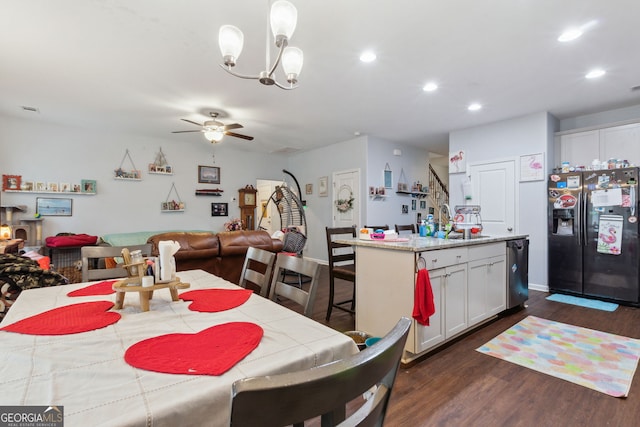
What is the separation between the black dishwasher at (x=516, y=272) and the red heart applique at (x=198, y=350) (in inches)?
127

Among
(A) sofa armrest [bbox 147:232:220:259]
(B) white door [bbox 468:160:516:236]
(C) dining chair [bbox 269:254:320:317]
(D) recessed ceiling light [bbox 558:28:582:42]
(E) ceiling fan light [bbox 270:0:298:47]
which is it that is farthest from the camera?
(B) white door [bbox 468:160:516:236]

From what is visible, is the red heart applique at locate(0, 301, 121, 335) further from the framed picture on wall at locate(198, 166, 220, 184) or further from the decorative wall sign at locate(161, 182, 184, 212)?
the framed picture on wall at locate(198, 166, 220, 184)

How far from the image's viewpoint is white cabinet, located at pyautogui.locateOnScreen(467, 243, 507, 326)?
8.97 ft

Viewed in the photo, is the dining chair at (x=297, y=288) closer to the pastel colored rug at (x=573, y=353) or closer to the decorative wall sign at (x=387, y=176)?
the pastel colored rug at (x=573, y=353)

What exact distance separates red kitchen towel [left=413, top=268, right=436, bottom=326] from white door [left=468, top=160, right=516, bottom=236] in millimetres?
3209

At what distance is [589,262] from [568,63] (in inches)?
103

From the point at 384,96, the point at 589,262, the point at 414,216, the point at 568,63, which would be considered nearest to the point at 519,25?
the point at 568,63

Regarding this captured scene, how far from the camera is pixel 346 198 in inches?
247

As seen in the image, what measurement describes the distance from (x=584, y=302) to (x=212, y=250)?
4755mm

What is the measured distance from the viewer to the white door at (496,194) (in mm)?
4684

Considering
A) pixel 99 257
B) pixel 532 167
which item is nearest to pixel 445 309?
pixel 99 257

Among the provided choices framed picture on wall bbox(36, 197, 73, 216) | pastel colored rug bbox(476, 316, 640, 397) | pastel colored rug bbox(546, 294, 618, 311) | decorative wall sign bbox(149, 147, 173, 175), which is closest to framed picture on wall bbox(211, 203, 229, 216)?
decorative wall sign bbox(149, 147, 173, 175)

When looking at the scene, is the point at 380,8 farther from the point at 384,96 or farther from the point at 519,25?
the point at 384,96

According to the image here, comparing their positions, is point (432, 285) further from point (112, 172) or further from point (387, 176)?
point (112, 172)
